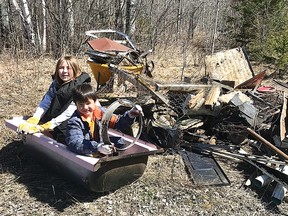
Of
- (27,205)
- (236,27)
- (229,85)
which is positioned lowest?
(27,205)

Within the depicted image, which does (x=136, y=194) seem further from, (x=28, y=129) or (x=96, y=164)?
(x=28, y=129)

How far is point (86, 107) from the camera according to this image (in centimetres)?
312

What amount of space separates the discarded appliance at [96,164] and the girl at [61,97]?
257 millimetres

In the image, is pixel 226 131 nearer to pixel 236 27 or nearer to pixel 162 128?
pixel 162 128

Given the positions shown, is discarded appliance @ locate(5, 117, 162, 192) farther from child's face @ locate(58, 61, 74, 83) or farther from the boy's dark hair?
child's face @ locate(58, 61, 74, 83)

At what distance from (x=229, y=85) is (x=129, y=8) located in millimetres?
5063

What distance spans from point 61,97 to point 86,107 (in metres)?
0.74

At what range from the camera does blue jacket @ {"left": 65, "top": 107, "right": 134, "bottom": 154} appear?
2.96 meters

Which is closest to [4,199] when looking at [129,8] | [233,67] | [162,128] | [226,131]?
[162,128]

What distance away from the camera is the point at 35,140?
3453 mm

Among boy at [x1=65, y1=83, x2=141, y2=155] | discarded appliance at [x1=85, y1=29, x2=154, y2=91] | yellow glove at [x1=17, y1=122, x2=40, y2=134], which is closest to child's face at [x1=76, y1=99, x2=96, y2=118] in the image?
boy at [x1=65, y1=83, x2=141, y2=155]

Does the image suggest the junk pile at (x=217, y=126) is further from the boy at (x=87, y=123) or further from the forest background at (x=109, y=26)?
the forest background at (x=109, y=26)

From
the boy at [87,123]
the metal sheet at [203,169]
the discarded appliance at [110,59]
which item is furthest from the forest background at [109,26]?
the boy at [87,123]

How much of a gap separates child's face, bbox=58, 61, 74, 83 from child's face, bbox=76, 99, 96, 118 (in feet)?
2.28
